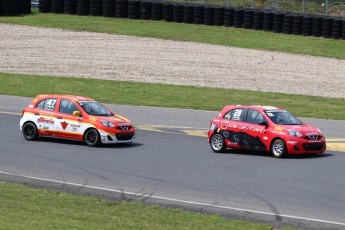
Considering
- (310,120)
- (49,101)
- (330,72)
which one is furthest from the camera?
(330,72)

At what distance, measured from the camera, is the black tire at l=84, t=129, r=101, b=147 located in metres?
23.0

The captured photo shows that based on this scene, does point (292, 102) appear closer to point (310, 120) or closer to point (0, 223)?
point (310, 120)

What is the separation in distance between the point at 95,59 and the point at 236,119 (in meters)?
21.2

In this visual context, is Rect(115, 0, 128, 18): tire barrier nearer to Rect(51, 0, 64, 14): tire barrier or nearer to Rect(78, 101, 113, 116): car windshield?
Rect(51, 0, 64, 14): tire barrier

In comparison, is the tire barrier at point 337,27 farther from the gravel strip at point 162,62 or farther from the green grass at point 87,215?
the green grass at point 87,215

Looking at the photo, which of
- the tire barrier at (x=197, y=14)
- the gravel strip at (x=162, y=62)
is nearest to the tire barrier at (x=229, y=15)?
the tire barrier at (x=197, y=14)

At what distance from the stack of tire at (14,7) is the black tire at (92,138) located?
2761 cm

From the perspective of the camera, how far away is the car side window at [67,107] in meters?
23.7

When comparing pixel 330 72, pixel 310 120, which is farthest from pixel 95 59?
pixel 310 120

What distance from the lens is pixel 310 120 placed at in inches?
1133

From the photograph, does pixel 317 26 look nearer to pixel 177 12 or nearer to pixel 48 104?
pixel 177 12

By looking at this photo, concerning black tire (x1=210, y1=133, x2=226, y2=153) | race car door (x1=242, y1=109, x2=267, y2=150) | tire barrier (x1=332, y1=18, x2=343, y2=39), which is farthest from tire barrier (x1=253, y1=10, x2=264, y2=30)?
black tire (x1=210, y1=133, x2=226, y2=153)

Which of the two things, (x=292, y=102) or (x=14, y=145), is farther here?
(x=292, y=102)

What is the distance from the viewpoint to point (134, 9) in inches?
1956
